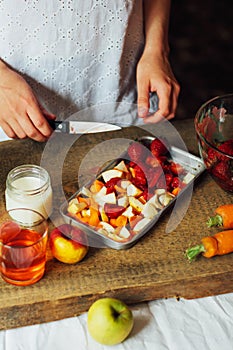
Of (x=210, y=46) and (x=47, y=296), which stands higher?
(x=47, y=296)

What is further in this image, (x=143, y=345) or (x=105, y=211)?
(x=105, y=211)

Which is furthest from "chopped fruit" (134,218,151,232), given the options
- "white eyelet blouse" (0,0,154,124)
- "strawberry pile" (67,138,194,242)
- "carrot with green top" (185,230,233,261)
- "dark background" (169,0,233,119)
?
"dark background" (169,0,233,119)

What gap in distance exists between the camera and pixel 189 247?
1.33 meters

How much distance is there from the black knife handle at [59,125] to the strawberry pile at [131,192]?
0.17 metres

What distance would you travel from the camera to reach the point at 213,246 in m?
1.29

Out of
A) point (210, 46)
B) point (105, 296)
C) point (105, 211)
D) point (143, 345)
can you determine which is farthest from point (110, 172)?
point (210, 46)

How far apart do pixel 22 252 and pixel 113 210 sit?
0.28 m

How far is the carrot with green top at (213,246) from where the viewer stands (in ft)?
4.21

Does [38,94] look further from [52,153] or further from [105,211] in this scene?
[105,211]

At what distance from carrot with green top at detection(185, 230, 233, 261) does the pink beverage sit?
32cm

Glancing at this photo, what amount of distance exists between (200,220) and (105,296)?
1.05 feet

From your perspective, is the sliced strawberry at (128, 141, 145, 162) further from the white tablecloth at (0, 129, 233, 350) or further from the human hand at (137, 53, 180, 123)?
the white tablecloth at (0, 129, 233, 350)

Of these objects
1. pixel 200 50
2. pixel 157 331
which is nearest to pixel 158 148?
pixel 157 331

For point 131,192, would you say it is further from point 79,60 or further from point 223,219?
point 79,60
